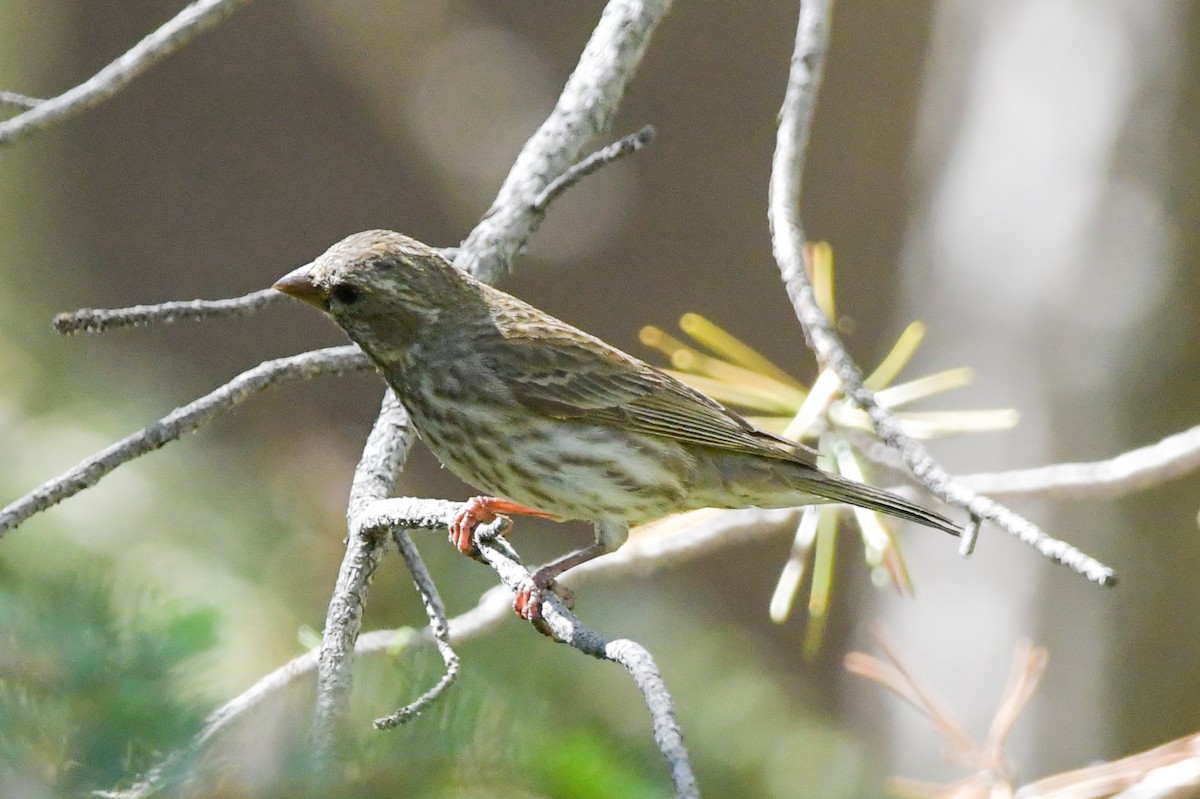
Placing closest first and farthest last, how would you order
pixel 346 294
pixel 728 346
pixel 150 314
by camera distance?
pixel 150 314 → pixel 346 294 → pixel 728 346

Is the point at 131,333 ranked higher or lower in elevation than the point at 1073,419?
higher

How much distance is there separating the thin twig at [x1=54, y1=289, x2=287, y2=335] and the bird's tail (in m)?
1.59

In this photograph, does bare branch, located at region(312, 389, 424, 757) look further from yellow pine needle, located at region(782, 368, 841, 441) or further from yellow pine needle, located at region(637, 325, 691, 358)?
yellow pine needle, located at region(782, 368, 841, 441)

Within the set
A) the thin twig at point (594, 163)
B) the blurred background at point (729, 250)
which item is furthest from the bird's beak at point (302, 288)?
the blurred background at point (729, 250)

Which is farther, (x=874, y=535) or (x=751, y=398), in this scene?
(x=751, y=398)

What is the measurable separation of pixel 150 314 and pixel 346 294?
712mm

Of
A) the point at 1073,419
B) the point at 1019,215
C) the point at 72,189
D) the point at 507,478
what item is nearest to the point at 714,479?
the point at 507,478

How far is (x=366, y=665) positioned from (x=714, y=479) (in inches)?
71.2

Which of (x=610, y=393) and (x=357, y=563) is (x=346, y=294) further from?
(x=357, y=563)

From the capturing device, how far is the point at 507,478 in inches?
134

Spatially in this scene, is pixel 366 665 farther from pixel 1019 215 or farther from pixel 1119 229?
pixel 1019 215

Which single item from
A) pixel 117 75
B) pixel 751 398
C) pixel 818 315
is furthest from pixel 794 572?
pixel 117 75

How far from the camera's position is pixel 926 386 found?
12.1 ft

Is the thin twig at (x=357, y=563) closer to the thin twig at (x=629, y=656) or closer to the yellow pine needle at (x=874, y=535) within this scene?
the thin twig at (x=629, y=656)
